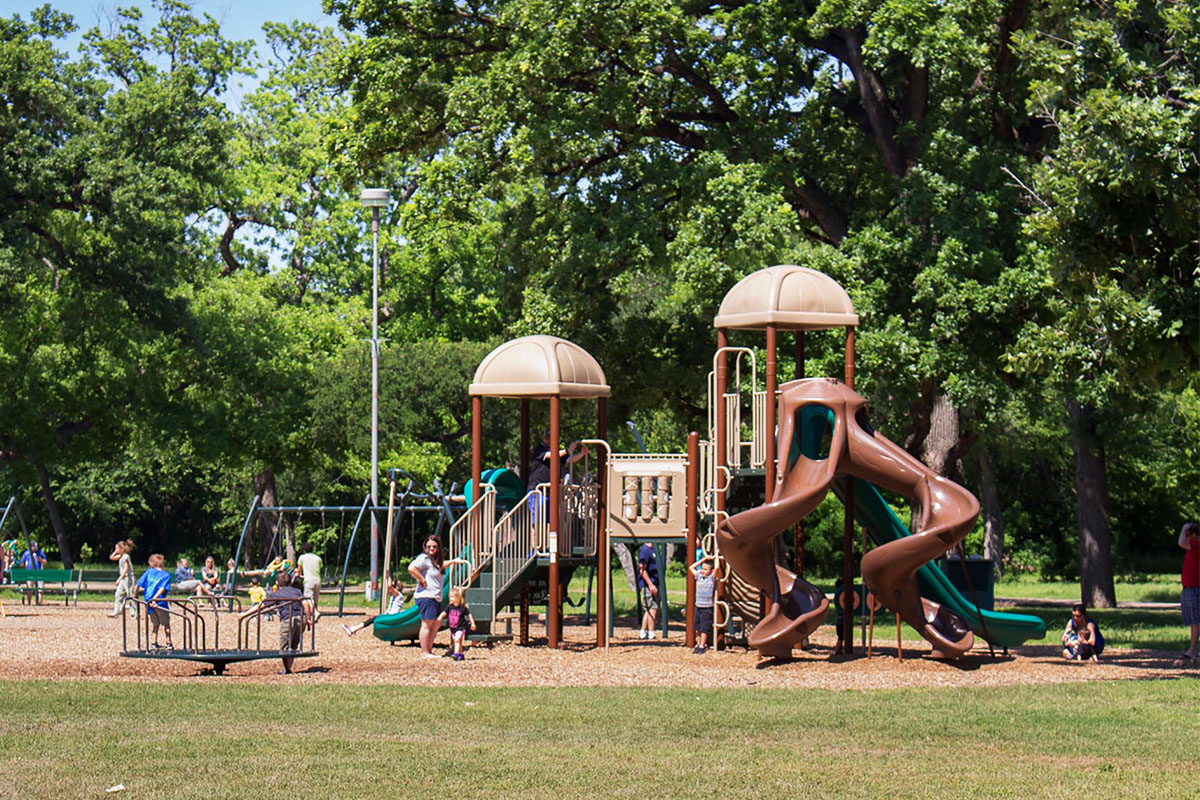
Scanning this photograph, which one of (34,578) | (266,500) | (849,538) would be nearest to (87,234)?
(34,578)

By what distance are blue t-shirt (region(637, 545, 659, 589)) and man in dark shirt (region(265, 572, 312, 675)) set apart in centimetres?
714

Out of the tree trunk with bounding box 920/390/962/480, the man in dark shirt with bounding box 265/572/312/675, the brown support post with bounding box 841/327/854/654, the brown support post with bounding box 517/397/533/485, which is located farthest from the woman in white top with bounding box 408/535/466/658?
the tree trunk with bounding box 920/390/962/480

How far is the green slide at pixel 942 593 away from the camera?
19875mm

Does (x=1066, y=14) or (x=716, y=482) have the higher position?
(x=1066, y=14)

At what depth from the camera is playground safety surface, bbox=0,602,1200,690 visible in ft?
55.2

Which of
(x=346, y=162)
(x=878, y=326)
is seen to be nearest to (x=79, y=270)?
(x=346, y=162)

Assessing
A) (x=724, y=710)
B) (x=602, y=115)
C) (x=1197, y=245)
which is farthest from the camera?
(x=602, y=115)

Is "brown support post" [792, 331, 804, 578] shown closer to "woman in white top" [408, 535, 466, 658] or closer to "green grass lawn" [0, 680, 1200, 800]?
"woman in white top" [408, 535, 466, 658]

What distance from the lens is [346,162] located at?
29.0 metres

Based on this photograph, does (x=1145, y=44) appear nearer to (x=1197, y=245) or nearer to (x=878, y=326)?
(x=1197, y=245)

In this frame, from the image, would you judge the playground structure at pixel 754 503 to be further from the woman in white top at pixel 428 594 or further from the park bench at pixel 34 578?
the park bench at pixel 34 578

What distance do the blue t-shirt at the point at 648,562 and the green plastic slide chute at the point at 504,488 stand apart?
6.55 ft

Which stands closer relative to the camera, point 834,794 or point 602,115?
point 834,794

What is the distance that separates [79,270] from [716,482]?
18705mm
